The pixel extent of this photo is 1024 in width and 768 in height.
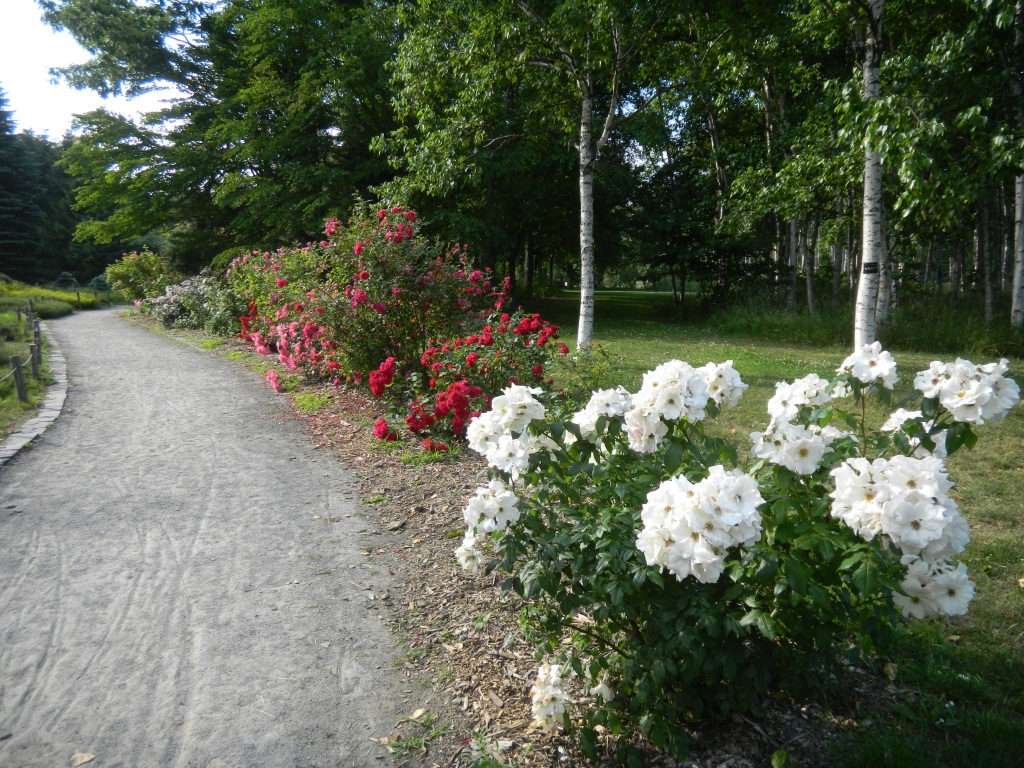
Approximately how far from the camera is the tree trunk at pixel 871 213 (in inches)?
319

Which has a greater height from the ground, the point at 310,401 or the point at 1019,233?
the point at 1019,233

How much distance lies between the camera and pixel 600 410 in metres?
2.64

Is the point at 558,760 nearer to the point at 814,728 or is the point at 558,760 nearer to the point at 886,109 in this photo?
the point at 814,728

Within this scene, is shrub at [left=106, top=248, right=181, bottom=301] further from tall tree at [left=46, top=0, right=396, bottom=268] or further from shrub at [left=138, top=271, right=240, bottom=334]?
shrub at [left=138, top=271, right=240, bottom=334]

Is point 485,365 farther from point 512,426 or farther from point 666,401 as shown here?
point 666,401

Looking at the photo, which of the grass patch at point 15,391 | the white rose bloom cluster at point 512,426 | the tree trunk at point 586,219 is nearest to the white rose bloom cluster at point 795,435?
the white rose bloom cluster at point 512,426

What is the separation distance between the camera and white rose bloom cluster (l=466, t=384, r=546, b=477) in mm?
2568

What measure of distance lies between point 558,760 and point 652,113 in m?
13.0

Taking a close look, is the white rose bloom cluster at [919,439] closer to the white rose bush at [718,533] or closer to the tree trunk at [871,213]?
the white rose bush at [718,533]

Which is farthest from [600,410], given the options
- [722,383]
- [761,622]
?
[761,622]

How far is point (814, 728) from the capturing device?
8.43 feet

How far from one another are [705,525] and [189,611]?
9.86 ft

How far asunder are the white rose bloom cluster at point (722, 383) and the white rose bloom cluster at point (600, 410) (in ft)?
1.06

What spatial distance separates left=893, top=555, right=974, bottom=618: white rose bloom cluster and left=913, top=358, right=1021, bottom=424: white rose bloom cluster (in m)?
0.48
